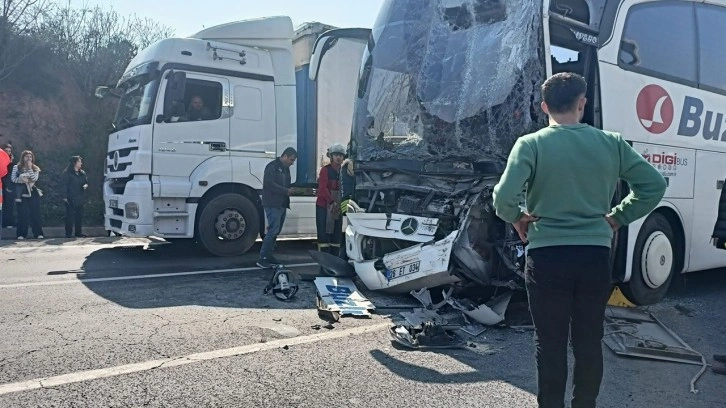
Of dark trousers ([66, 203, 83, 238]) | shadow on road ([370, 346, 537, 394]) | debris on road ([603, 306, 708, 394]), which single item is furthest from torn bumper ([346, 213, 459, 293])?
dark trousers ([66, 203, 83, 238])

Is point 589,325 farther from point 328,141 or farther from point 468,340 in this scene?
point 328,141

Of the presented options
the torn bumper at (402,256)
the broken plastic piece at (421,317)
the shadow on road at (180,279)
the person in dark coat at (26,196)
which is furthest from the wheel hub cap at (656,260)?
the person in dark coat at (26,196)

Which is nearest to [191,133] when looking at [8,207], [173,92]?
[173,92]

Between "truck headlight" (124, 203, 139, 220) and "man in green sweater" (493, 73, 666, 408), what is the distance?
6855 mm

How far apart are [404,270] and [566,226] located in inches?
122

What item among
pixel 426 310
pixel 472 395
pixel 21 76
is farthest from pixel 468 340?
pixel 21 76

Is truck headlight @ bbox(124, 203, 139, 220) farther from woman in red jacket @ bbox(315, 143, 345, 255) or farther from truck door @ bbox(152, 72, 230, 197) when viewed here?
woman in red jacket @ bbox(315, 143, 345, 255)

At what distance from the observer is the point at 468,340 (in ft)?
16.0

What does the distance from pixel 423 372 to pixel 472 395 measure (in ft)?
1.50

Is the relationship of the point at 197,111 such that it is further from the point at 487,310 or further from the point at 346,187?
the point at 487,310

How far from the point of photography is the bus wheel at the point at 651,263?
237 inches

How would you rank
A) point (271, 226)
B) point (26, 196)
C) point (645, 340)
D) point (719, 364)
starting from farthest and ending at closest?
point (26, 196)
point (271, 226)
point (645, 340)
point (719, 364)

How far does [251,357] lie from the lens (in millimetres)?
4219

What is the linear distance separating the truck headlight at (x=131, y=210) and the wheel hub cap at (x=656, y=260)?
6430mm
